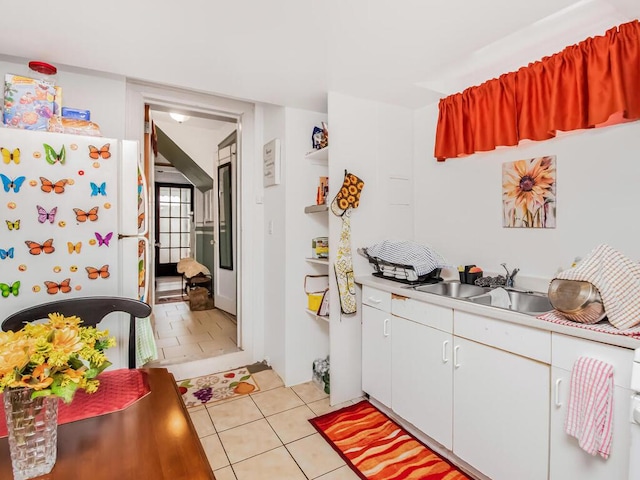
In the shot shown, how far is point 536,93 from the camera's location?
1811mm

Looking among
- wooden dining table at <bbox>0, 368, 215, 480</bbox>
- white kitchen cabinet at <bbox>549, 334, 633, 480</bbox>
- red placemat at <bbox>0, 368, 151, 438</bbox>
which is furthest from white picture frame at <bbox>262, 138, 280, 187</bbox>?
white kitchen cabinet at <bbox>549, 334, 633, 480</bbox>

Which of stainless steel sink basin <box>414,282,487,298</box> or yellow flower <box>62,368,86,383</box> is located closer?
yellow flower <box>62,368,86,383</box>

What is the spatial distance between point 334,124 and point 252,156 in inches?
37.9

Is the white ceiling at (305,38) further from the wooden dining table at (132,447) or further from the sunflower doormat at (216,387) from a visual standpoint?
the sunflower doormat at (216,387)

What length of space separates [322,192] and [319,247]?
1.45 feet

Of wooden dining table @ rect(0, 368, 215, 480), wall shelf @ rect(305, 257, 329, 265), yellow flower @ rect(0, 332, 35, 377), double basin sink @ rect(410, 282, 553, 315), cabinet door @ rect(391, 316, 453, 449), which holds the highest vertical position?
wall shelf @ rect(305, 257, 329, 265)

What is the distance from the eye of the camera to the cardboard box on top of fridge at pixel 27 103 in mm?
1624

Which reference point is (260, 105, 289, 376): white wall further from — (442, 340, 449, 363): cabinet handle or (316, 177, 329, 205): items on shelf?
(442, 340, 449, 363): cabinet handle

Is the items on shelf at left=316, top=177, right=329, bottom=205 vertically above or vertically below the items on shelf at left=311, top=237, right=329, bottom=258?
above

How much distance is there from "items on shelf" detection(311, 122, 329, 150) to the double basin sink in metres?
1.30

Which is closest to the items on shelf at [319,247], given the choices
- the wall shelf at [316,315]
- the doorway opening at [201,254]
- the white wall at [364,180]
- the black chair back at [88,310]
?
the white wall at [364,180]

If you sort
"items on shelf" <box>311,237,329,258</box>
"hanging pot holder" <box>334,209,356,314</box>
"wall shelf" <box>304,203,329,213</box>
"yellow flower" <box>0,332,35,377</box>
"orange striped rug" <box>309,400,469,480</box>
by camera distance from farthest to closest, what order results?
"items on shelf" <box>311,237,329,258</box>, "wall shelf" <box>304,203,329,213</box>, "hanging pot holder" <box>334,209,356,314</box>, "orange striped rug" <box>309,400,469,480</box>, "yellow flower" <box>0,332,35,377</box>

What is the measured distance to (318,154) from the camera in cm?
260

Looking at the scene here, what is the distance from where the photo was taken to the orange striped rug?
1.72 metres
